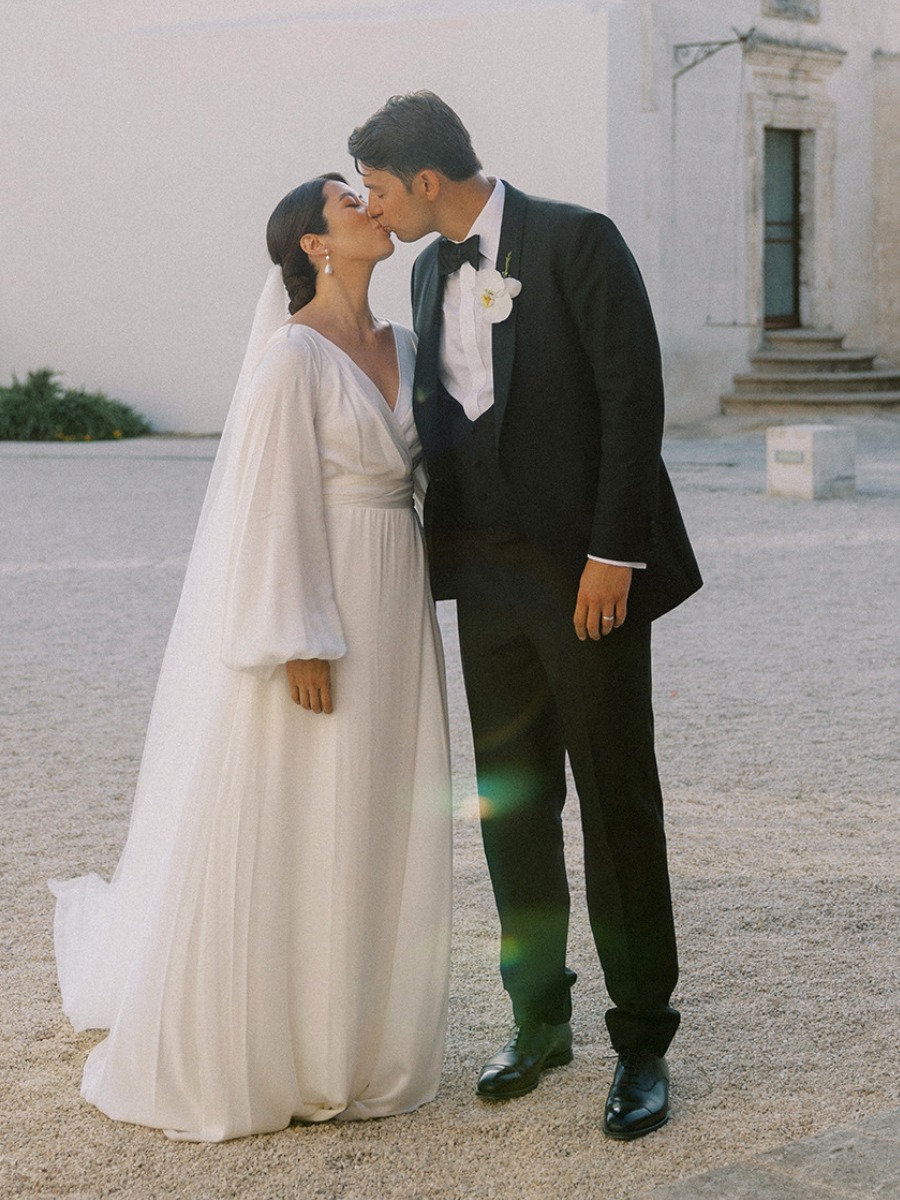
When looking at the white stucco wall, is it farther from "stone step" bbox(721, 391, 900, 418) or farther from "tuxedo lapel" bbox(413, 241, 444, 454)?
"tuxedo lapel" bbox(413, 241, 444, 454)

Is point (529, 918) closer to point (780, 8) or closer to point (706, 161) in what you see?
point (706, 161)

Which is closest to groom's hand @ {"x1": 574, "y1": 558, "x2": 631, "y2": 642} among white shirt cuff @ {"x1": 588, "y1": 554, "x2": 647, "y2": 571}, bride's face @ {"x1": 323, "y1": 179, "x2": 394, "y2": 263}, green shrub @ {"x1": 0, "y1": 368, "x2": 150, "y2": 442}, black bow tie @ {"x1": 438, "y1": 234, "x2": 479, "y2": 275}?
white shirt cuff @ {"x1": 588, "y1": 554, "x2": 647, "y2": 571}

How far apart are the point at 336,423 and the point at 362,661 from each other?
0.44 metres

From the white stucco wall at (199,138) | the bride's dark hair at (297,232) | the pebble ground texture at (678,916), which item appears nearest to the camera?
the pebble ground texture at (678,916)

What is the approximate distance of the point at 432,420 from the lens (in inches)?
121

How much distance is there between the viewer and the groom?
2.94 meters

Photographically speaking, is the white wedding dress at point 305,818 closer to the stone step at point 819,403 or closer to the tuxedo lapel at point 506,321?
the tuxedo lapel at point 506,321

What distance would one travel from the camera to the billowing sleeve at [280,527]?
2.96 metres

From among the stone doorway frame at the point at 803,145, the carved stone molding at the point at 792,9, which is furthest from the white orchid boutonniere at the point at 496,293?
the carved stone molding at the point at 792,9

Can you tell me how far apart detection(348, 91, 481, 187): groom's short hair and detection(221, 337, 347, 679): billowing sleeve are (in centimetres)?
35

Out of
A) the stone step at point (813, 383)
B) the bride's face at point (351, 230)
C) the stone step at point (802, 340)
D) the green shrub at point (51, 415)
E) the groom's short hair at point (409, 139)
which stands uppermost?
the stone step at point (802, 340)

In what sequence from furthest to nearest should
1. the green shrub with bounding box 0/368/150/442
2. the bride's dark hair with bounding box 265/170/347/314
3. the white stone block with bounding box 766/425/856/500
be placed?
1. the green shrub with bounding box 0/368/150/442
2. the white stone block with bounding box 766/425/856/500
3. the bride's dark hair with bounding box 265/170/347/314

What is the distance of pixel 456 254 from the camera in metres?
3.05

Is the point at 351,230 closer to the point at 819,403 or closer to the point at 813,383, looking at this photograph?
the point at 819,403
